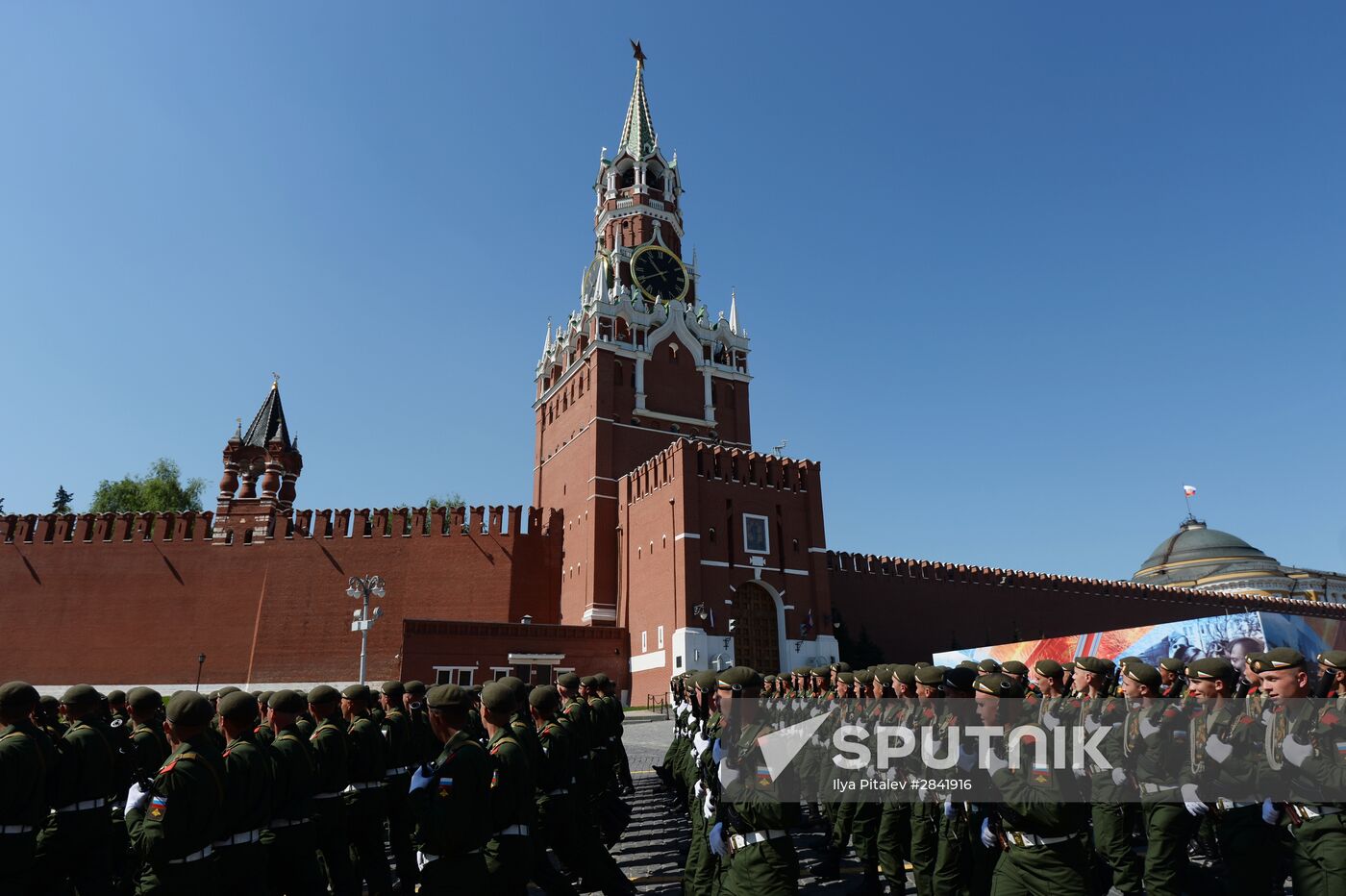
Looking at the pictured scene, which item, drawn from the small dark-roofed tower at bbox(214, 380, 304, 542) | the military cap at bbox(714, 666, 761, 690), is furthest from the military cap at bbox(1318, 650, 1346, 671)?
the small dark-roofed tower at bbox(214, 380, 304, 542)

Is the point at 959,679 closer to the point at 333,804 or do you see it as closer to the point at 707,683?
the point at 707,683

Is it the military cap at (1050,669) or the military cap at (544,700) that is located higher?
the military cap at (1050,669)

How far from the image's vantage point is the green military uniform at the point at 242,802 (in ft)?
14.9

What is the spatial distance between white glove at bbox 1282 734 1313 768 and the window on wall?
28058mm

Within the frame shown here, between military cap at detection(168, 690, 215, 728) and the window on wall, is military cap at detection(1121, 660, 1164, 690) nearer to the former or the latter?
military cap at detection(168, 690, 215, 728)

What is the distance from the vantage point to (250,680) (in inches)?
1323

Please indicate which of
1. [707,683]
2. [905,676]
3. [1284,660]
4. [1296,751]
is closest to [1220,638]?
[905,676]

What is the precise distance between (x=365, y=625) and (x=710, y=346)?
2459 centimetres

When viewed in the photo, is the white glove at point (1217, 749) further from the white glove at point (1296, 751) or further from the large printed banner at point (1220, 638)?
the large printed banner at point (1220, 638)

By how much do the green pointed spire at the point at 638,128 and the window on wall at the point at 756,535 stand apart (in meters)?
26.1

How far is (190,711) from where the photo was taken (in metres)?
4.39

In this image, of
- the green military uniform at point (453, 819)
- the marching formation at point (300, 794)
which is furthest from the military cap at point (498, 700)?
the green military uniform at point (453, 819)

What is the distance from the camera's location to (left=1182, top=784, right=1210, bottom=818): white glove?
18.5ft

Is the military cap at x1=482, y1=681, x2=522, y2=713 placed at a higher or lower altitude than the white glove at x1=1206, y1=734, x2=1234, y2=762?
higher
